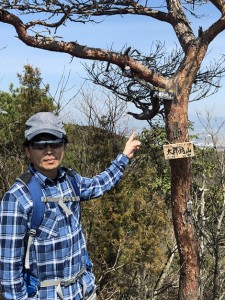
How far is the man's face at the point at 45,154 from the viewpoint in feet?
5.08

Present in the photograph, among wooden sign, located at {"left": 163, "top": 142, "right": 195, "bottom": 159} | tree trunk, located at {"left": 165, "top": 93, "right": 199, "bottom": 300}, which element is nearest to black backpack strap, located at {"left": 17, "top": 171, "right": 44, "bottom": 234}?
wooden sign, located at {"left": 163, "top": 142, "right": 195, "bottom": 159}

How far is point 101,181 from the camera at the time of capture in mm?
A: 1926

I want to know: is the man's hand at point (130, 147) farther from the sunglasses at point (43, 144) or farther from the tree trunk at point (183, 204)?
the tree trunk at point (183, 204)

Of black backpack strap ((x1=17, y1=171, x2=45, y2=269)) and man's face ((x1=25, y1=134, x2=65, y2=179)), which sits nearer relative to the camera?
black backpack strap ((x1=17, y1=171, x2=45, y2=269))

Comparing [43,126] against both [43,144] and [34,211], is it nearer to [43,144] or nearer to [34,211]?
[43,144]

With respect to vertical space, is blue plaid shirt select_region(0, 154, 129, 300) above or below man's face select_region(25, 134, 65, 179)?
below

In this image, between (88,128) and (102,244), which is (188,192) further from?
(88,128)

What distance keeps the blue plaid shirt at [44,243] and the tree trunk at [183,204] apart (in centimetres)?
295

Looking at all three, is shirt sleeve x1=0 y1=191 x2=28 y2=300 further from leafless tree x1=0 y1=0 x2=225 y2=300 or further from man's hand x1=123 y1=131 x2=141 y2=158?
leafless tree x1=0 y1=0 x2=225 y2=300

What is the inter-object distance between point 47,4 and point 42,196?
10.7 feet

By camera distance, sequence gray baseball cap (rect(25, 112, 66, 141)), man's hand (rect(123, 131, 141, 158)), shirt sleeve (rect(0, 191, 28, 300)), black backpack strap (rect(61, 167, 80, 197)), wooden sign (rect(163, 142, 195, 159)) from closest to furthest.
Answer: shirt sleeve (rect(0, 191, 28, 300)) < gray baseball cap (rect(25, 112, 66, 141)) < black backpack strap (rect(61, 167, 80, 197)) < man's hand (rect(123, 131, 141, 158)) < wooden sign (rect(163, 142, 195, 159))

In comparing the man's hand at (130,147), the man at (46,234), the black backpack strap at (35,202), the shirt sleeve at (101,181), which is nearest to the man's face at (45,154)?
the man at (46,234)

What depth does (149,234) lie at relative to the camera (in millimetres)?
5809

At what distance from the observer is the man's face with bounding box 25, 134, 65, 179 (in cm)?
155
